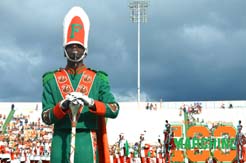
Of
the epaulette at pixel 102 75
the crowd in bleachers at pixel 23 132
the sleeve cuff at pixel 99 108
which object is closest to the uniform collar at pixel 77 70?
the epaulette at pixel 102 75

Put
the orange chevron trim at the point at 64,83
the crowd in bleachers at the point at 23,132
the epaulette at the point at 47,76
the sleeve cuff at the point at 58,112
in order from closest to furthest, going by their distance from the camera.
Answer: the sleeve cuff at the point at 58,112 → the orange chevron trim at the point at 64,83 → the epaulette at the point at 47,76 → the crowd in bleachers at the point at 23,132

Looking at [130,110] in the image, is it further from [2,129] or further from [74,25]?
[74,25]

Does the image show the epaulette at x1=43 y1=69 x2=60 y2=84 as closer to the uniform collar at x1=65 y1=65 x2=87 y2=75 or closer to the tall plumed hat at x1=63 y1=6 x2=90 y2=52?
the uniform collar at x1=65 y1=65 x2=87 y2=75

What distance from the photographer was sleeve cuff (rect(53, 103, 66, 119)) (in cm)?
569

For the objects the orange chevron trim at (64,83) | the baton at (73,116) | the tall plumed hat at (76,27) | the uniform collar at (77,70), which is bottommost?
the baton at (73,116)

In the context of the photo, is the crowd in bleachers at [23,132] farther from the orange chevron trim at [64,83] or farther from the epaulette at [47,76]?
the orange chevron trim at [64,83]

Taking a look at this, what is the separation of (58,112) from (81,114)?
0.26m

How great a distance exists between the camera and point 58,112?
5.71 metres

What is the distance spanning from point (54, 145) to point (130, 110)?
31.4 m

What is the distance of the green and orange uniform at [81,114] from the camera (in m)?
5.78

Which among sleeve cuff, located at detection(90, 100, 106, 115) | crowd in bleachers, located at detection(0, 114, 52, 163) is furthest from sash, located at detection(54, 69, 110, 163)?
crowd in bleachers, located at detection(0, 114, 52, 163)

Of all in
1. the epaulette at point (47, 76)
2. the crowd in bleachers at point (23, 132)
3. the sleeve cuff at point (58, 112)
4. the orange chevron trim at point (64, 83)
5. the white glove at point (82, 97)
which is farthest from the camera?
the crowd in bleachers at point (23, 132)

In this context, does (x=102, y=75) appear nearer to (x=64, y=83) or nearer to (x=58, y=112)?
(x=64, y=83)

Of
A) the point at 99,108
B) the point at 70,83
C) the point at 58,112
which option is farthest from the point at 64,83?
the point at 99,108
